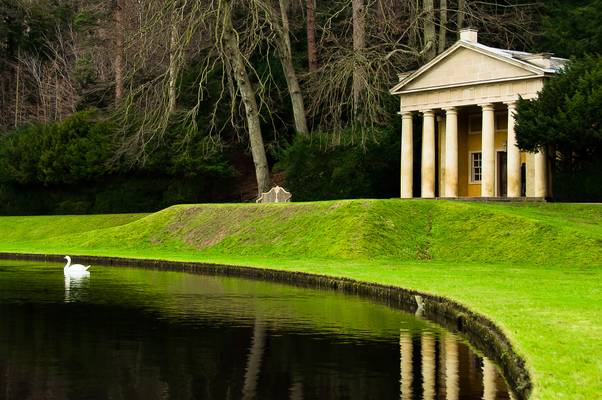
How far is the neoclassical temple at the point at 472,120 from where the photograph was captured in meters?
46.7

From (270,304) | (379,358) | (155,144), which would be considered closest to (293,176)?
(155,144)

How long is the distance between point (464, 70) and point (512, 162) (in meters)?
5.11

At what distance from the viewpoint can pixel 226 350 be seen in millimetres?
15172

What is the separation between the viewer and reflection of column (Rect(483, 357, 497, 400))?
475 inches

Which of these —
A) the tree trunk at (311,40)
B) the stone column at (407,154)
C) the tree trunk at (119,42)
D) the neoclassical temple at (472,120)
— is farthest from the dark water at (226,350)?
the tree trunk at (119,42)

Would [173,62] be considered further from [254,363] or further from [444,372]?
[444,372]

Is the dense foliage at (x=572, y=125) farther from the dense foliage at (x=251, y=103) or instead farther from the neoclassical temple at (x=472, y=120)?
the neoclassical temple at (x=472, y=120)

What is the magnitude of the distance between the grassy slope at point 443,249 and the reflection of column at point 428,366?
1.10m

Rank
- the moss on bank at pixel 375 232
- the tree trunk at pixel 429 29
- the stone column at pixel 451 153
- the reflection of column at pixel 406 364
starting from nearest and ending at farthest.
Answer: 1. the reflection of column at pixel 406 364
2. the moss on bank at pixel 375 232
3. the stone column at pixel 451 153
4. the tree trunk at pixel 429 29

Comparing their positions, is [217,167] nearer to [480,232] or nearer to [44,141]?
[44,141]

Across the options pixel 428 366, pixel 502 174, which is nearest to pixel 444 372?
pixel 428 366

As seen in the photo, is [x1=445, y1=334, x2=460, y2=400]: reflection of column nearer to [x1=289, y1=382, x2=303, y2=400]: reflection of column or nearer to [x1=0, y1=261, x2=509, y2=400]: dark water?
[x1=0, y1=261, x2=509, y2=400]: dark water

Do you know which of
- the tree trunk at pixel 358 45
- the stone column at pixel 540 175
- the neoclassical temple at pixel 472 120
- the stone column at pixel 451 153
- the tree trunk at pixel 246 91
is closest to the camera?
the stone column at pixel 540 175

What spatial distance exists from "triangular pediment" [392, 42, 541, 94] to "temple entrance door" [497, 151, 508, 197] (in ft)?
15.5
